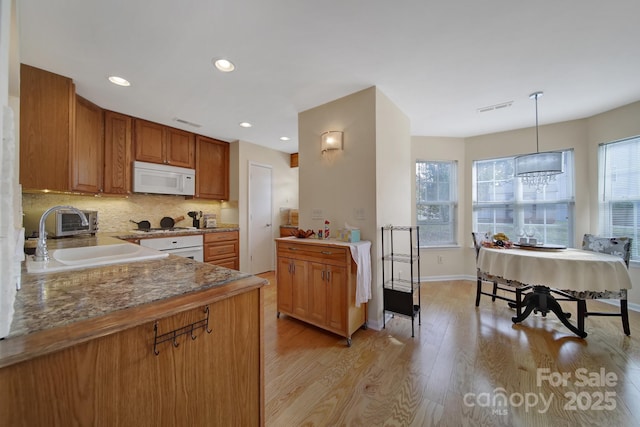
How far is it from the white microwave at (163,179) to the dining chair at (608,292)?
4.73 m

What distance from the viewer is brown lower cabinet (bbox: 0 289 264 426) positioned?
57 cm

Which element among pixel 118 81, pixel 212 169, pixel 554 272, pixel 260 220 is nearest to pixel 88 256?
pixel 118 81

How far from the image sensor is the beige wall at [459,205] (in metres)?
3.94

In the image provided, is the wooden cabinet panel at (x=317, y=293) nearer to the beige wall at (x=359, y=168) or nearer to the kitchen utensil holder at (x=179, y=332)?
the beige wall at (x=359, y=168)

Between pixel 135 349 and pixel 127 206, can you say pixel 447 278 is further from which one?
pixel 127 206

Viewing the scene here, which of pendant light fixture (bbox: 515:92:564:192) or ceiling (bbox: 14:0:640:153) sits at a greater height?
ceiling (bbox: 14:0:640:153)

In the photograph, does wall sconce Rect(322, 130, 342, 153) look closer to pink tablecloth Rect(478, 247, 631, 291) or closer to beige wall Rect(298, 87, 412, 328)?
beige wall Rect(298, 87, 412, 328)

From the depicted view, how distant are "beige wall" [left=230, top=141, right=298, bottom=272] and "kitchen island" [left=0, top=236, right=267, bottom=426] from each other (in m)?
2.95

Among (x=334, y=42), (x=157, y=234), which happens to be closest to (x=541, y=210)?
(x=334, y=42)

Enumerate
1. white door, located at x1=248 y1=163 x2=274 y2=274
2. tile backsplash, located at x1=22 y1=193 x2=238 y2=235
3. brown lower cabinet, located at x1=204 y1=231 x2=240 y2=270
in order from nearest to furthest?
tile backsplash, located at x1=22 y1=193 x2=238 y2=235
brown lower cabinet, located at x1=204 y1=231 x2=240 y2=270
white door, located at x1=248 y1=163 x2=274 y2=274

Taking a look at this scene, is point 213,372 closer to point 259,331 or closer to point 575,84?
point 259,331

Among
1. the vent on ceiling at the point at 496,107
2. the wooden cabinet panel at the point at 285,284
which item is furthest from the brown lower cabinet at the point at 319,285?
the vent on ceiling at the point at 496,107

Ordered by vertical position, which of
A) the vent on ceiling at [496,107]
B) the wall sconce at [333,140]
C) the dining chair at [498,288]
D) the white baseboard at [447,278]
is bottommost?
the white baseboard at [447,278]

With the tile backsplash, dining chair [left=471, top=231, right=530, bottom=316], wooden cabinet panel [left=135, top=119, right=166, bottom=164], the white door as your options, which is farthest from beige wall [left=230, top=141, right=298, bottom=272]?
dining chair [left=471, top=231, right=530, bottom=316]
